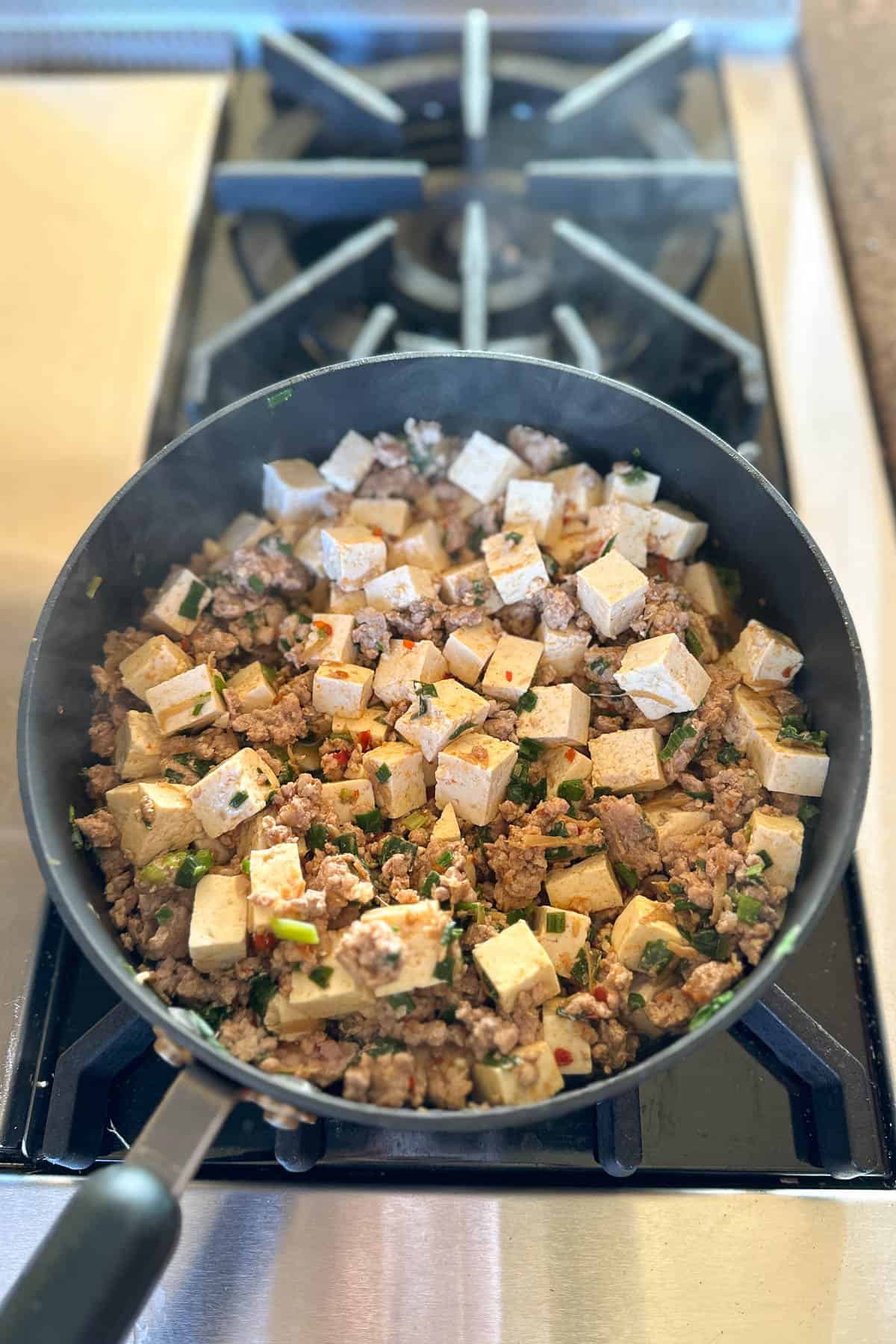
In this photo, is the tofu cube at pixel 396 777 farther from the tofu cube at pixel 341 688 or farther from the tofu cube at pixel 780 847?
the tofu cube at pixel 780 847

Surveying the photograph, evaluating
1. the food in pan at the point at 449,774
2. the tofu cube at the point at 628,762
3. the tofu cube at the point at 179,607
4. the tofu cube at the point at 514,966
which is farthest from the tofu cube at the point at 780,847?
the tofu cube at the point at 179,607

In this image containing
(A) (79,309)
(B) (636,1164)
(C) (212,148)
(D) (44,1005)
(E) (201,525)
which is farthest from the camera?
(C) (212,148)

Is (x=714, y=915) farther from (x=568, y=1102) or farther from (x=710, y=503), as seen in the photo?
(x=710, y=503)

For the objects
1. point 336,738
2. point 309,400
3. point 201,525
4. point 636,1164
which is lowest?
point 636,1164

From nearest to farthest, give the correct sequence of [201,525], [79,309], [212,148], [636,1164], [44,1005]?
1. [636,1164]
2. [44,1005]
3. [201,525]
4. [79,309]
5. [212,148]

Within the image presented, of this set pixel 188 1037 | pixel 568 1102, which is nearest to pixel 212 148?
pixel 188 1037

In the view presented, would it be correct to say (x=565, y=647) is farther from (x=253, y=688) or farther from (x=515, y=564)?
(x=253, y=688)
